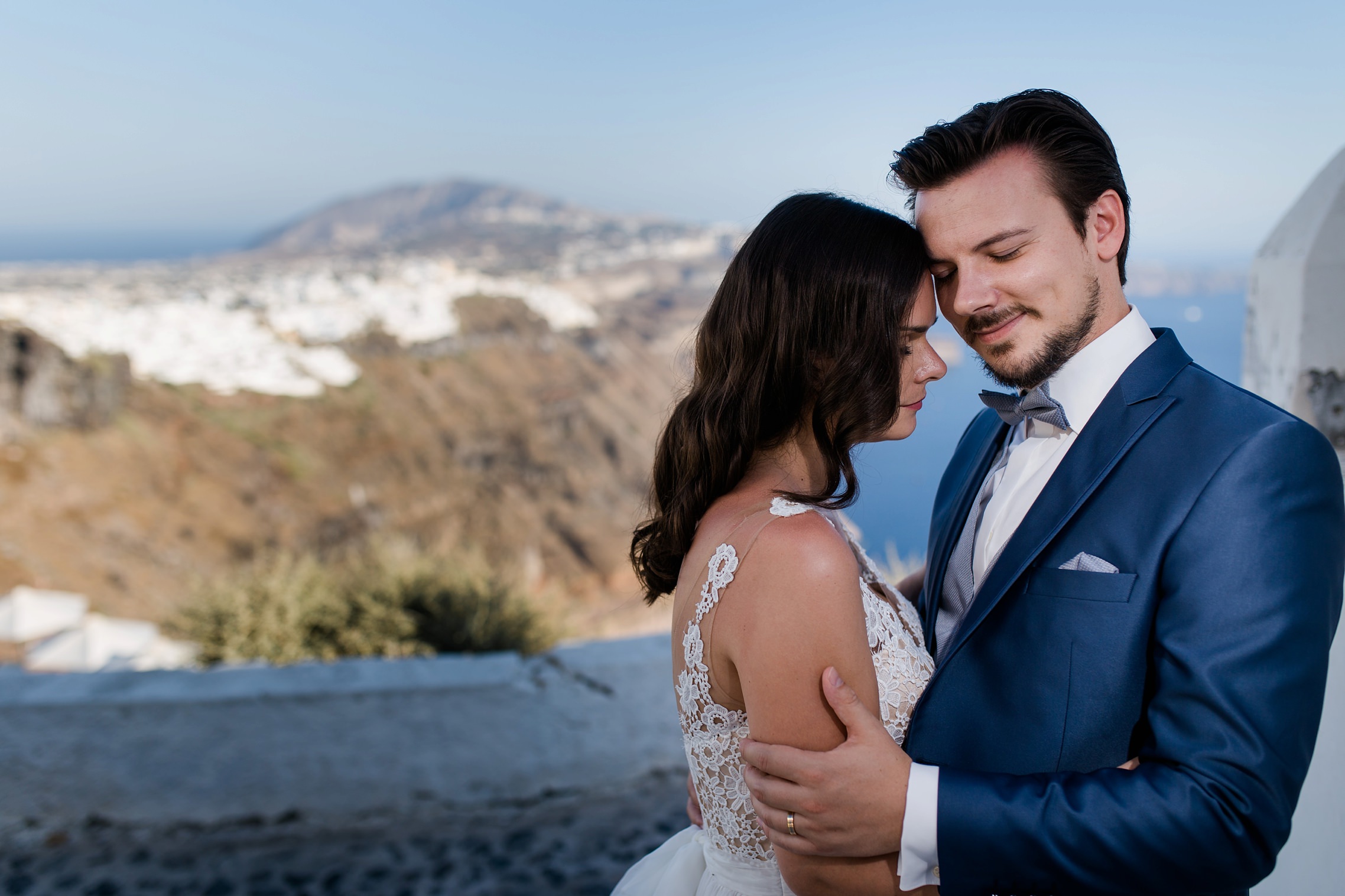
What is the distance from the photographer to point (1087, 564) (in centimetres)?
125

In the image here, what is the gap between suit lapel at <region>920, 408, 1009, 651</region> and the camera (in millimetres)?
1705

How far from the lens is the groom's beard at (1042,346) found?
4.82ft

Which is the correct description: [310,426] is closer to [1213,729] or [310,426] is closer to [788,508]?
[788,508]

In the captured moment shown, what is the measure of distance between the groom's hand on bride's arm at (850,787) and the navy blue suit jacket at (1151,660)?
2.9 inches

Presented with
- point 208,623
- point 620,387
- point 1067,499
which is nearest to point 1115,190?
point 1067,499

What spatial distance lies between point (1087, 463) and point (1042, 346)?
10.8 inches

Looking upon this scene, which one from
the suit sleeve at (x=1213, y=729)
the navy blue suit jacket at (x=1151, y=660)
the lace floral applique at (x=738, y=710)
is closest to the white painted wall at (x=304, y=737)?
the lace floral applique at (x=738, y=710)

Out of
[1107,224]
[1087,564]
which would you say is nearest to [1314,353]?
[1107,224]

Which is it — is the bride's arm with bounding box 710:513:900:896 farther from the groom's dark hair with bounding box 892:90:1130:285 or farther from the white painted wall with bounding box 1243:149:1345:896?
the white painted wall with bounding box 1243:149:1345:896

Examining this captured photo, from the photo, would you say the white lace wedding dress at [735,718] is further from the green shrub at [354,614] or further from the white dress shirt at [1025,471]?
the green shrub at [354,614]

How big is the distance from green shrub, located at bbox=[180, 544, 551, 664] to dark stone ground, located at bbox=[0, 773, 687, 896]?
4.11ft

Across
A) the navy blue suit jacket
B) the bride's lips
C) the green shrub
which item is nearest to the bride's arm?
the navy blue suit jacket

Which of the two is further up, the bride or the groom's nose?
the groom's nose

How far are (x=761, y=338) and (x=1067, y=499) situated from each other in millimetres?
598
